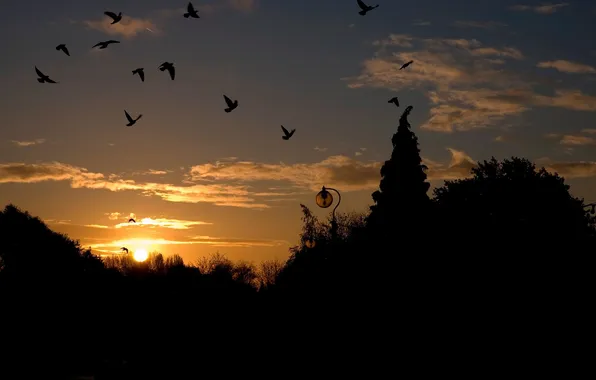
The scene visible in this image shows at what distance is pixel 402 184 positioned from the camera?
59.1 metres

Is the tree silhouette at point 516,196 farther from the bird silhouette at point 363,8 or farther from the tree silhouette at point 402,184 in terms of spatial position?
the bird silhouette at point 363,8

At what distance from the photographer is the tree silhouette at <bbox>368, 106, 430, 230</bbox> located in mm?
58375

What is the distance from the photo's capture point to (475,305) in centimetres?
2862

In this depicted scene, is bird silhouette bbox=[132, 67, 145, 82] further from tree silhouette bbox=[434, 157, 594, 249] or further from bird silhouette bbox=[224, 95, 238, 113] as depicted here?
tree silhouette bbox=[434, 157, 594, 249]

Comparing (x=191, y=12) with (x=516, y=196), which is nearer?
(x=191, y=12)

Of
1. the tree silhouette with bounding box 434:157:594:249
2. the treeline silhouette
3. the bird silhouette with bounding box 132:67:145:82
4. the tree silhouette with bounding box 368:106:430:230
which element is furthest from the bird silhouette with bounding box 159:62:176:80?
the tree silhouette with bounding box 368:106:430:230

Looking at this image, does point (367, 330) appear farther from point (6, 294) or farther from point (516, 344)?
point (6, 294)

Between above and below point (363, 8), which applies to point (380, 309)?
below

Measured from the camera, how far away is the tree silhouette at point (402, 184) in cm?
5838

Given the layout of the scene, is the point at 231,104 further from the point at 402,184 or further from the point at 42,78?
the point at 402,184

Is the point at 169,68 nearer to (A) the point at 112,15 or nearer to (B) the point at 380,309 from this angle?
(A) the point at 112,15

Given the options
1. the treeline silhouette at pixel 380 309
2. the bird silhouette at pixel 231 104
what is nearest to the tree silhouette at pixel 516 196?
the treeline silhouette at pixel 380 309

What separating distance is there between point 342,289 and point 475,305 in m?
6.00

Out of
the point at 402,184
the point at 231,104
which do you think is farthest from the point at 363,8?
the point at 402,184
